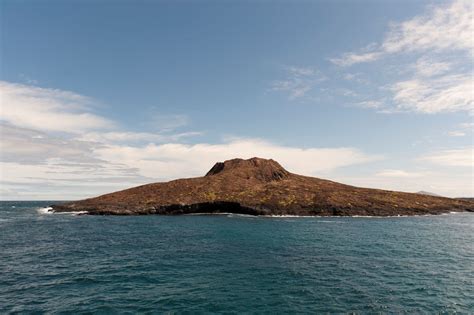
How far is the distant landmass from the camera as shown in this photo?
13725 cm

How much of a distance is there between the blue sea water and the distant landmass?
57.4 m

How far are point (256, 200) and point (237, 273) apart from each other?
322 ft

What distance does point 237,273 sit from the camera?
148 feet

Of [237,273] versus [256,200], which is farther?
[256,200]

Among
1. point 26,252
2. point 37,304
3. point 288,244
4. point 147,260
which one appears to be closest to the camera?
point 37,304

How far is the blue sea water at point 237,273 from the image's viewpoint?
1340 inches

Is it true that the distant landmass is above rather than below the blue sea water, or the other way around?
above

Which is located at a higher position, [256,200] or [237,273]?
[256,200]

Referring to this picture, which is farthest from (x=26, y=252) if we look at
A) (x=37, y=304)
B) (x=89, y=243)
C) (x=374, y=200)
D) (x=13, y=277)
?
(x=374, y=200)

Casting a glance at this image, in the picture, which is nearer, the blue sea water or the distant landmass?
the blue sea water

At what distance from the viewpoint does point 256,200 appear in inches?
5620

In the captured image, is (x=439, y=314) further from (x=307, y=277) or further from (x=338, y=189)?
(x=338, y=189)

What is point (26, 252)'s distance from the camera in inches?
2395

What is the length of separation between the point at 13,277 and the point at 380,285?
49820mm
